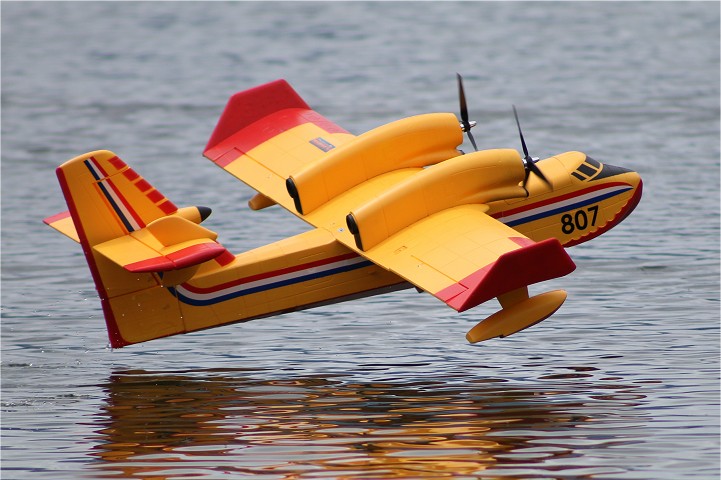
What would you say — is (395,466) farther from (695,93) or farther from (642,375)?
(695,93)

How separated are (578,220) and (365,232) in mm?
5649

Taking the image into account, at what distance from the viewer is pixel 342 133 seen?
31.4 m

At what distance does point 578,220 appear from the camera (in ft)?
92.3

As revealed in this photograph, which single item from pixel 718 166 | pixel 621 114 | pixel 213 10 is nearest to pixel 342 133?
pixel 718 166

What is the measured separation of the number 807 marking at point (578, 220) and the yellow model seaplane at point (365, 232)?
0.03 m

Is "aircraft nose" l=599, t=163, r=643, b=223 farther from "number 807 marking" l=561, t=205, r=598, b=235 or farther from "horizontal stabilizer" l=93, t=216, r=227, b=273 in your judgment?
"horizontal stabilizer" l=93, t=216, r=227, b=273

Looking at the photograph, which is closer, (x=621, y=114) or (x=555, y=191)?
(x=555, y=191)

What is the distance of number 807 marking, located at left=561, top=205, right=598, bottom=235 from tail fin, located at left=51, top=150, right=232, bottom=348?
26.0 feet

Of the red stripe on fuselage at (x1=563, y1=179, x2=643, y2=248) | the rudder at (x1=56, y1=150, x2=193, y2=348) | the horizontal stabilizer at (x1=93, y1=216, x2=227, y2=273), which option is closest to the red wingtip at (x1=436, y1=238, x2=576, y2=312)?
the horizontal stabilizer at (x1=93, y1=216, x2=227, y2=273)

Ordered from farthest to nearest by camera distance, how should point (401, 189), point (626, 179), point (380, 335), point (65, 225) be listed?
point (380, 335)
point (626, 179)
point (65, 225)
point (401, 189)

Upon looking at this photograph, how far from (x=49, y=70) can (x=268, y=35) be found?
48.8 ft

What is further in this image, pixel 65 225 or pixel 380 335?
pixel 380 335

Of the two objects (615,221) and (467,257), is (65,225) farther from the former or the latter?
(615,221)

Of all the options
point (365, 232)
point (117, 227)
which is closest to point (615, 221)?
point (365, 232)
